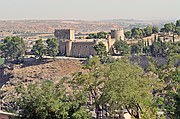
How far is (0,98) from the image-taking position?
46.1 metres

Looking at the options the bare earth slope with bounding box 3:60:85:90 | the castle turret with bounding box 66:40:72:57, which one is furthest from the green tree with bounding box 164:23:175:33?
the bare earth slope with bounding box 3:60:85:90

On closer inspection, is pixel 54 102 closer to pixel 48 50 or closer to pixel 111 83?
A: pixel 111 83

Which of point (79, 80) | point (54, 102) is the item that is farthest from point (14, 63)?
point (54, 102)

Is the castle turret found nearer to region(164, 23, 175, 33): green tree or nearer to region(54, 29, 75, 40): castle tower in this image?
region(54, 29, 75, 40): castle tower

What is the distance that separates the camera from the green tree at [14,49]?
63.1 metres

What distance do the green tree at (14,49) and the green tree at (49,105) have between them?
152 ft

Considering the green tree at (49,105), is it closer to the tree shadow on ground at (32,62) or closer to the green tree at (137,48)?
the green tree at (137,48)

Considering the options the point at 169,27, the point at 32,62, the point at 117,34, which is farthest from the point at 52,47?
the point at 169,27

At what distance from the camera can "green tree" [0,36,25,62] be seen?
6309 cm

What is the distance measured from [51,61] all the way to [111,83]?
39034mm

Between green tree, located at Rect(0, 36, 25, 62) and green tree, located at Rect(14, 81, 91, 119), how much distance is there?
46466 millimetres

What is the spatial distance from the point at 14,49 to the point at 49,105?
161 feet

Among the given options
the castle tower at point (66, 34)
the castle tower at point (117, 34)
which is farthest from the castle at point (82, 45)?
the castle tower at point (66, 34)

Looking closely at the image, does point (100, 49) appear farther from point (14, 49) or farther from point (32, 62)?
point (14, 49)
